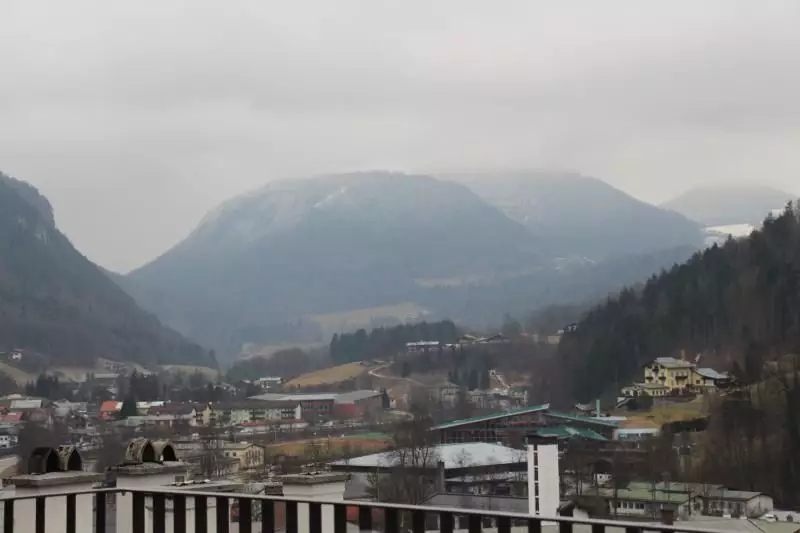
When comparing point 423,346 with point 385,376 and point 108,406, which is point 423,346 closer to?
point 385,376

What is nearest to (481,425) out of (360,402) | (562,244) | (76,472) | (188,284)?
(360,402)

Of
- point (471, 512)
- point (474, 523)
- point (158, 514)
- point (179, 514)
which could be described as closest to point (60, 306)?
point (158, 514)

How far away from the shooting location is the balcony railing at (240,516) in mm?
4624

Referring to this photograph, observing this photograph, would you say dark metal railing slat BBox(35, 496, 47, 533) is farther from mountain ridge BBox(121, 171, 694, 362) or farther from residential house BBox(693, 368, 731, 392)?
mountain ridge BBox(121, 171, 694, 362)

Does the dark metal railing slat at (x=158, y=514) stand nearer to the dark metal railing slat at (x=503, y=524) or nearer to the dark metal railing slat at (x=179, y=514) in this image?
the dark metal railing slat at (x=179, y=514)

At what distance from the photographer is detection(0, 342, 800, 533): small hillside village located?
144 ft

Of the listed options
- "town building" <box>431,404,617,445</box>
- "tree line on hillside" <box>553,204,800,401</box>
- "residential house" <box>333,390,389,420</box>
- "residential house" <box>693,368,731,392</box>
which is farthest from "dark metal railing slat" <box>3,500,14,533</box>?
"tree line on hillside" <box>553,204,800,401</box>

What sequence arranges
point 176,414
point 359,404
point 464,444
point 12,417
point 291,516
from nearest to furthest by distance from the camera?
point 291,516
point 464,444
point 12,417
point 176,414
point 359,404

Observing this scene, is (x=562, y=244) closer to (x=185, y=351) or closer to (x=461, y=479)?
(x=185, y=351)

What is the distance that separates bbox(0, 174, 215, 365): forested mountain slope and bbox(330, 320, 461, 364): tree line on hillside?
18.2 m

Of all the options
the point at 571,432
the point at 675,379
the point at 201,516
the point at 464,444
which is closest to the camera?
the point at 201,516

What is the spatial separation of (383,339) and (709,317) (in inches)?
1490

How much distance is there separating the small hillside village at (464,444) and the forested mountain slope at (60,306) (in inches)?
695

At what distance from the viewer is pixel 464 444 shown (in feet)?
215
